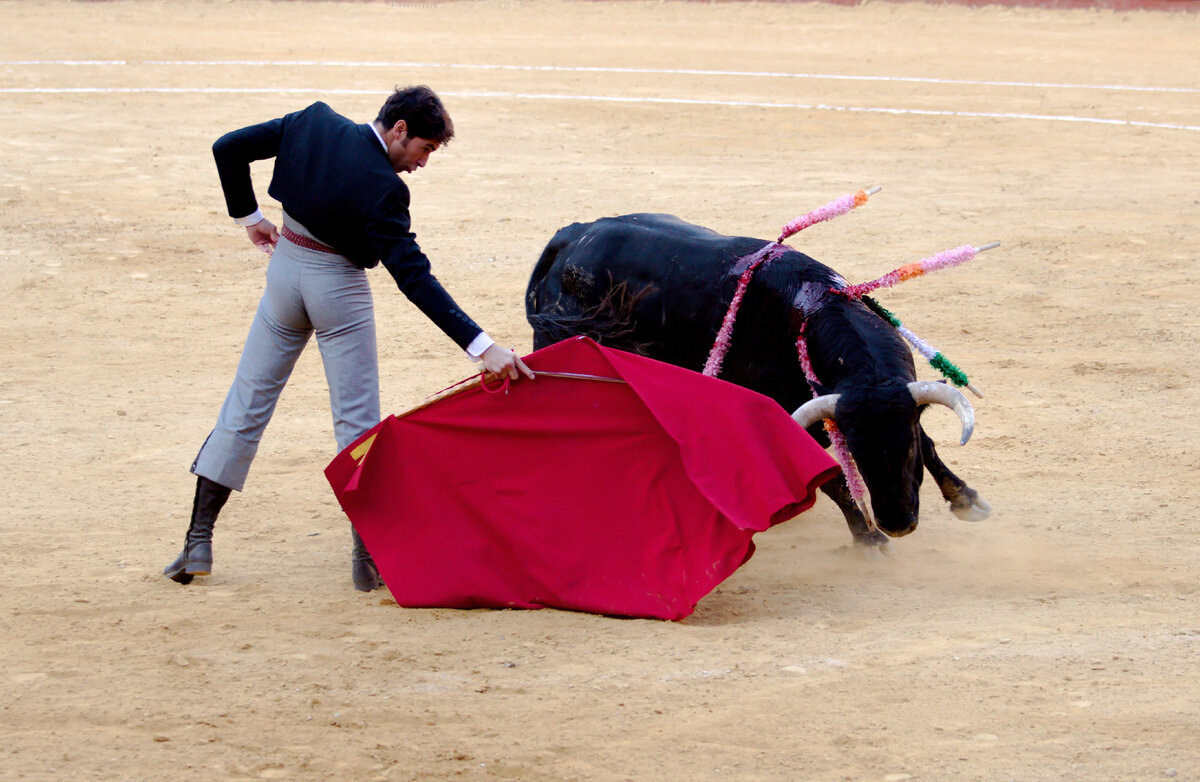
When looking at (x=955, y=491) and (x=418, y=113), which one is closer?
(x=418, y=113)

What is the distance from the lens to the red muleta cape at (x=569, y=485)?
4.04m

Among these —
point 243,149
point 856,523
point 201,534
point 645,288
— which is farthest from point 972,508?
point 243,149

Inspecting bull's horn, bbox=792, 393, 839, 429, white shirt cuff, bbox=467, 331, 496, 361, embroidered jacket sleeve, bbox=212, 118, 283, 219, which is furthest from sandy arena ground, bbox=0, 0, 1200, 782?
embroidered jacket sleeve, bbox=212, 118, 283, 219

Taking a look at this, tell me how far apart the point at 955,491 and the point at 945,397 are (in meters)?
0.61

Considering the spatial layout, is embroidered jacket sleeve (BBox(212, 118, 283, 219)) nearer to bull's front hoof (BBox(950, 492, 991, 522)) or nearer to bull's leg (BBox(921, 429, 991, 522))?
bull's leg (BBox(921, 429, 991, 522))

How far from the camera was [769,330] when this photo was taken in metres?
5.00

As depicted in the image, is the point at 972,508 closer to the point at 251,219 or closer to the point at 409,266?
the point at 409,266

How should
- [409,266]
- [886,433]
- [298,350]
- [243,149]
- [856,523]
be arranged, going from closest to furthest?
[409,266], [243,149], [298,350], [886,433], [856,523]

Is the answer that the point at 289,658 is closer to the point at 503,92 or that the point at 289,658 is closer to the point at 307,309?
the point at 307,309

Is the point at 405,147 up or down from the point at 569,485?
up

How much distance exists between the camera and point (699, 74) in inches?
643

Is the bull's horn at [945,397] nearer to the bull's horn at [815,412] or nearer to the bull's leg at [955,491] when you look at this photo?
the bull's horn at [815,412]

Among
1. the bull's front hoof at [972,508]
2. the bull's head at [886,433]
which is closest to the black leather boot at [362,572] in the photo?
the bull's head at [886,433]

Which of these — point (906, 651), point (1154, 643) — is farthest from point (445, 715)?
point (1154, 643)
